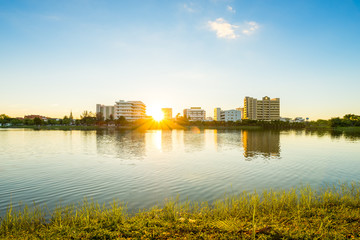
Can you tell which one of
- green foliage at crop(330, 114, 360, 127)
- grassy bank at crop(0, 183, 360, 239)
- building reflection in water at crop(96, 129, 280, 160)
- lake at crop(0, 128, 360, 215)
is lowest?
lake at crop(0, 128, 360, 215)

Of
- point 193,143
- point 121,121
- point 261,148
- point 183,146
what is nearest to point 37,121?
point 121,121

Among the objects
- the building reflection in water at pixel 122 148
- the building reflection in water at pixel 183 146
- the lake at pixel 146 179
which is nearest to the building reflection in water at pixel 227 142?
the building reflection in water at pixel 183 146

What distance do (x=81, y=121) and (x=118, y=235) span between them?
18174 cm

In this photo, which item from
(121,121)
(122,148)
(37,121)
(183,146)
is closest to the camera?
(122,148)

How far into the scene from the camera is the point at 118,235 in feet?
25.8

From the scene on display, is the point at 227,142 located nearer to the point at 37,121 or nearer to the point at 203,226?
the point at 203,226

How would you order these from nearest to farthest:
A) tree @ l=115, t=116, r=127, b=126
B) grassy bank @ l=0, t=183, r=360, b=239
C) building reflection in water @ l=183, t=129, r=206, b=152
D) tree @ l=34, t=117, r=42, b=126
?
1. grassy bank @ l=0, t=183, r=360, b=239
2. building reflection in water @ l=183, t=129, r=206, b=152
3. tree @ l=115, t=116, r=127, b=126
4. tree @ l=34, t=117, r=42, b=126

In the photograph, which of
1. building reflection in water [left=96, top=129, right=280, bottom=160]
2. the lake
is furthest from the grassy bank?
building reflection in water [left=96, top=129, right=280, bottom=160]

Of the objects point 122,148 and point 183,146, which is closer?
point 122,148

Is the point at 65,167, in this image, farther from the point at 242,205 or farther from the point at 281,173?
the point at 281,173

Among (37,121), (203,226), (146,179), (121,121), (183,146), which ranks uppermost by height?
(37,121)

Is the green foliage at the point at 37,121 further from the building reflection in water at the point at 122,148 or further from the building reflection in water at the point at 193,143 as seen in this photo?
the building reflection in water at the point at 193,143

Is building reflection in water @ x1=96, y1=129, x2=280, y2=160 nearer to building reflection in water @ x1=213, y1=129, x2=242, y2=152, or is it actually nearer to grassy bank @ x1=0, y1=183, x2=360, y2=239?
building reflection in water @ x1=213, y1=129, x2=242, y2=152

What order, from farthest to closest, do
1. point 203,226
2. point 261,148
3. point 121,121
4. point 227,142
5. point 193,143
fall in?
1. point 121,121
2. point 227,142
3. point 193,143
4. point 261,148
5. point 203,226
